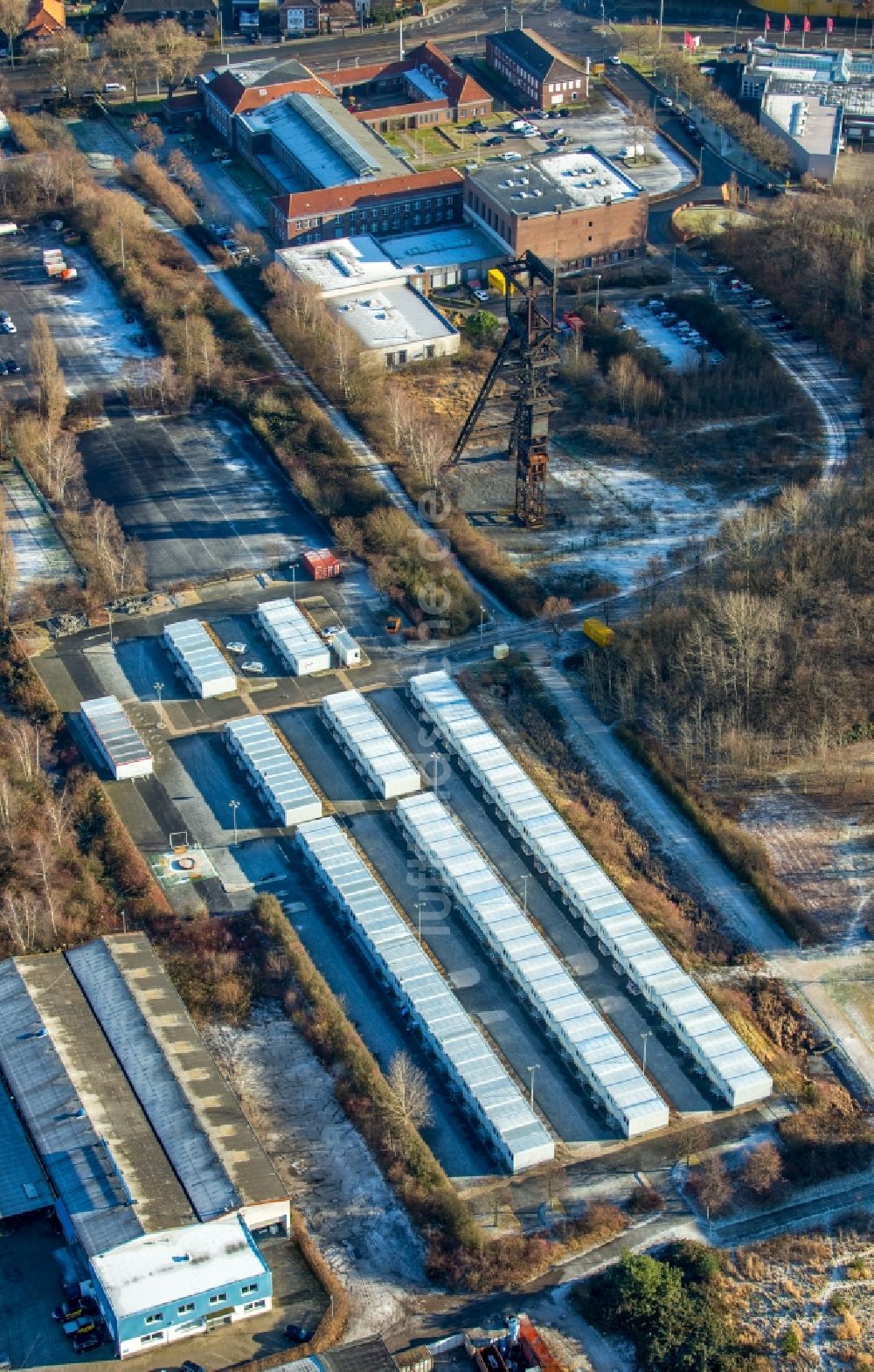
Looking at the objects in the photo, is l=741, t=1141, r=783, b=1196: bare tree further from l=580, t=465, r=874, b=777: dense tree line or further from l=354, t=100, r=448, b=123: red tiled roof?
l=354, t=100, r=448, b=123: red tiled roof

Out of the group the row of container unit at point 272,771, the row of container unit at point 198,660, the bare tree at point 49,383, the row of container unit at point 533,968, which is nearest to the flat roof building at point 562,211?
the bare tree at point 49,383

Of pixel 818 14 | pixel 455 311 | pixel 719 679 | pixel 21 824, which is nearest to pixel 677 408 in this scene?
pixel 455 311

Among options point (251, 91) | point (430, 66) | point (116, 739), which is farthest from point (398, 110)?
point (116, 739)

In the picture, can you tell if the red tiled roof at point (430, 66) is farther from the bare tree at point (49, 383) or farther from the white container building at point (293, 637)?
the white container building at point (293, 637)

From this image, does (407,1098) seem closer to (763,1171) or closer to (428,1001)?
(428,1001)

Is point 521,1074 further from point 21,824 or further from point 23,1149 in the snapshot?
point 21,824
